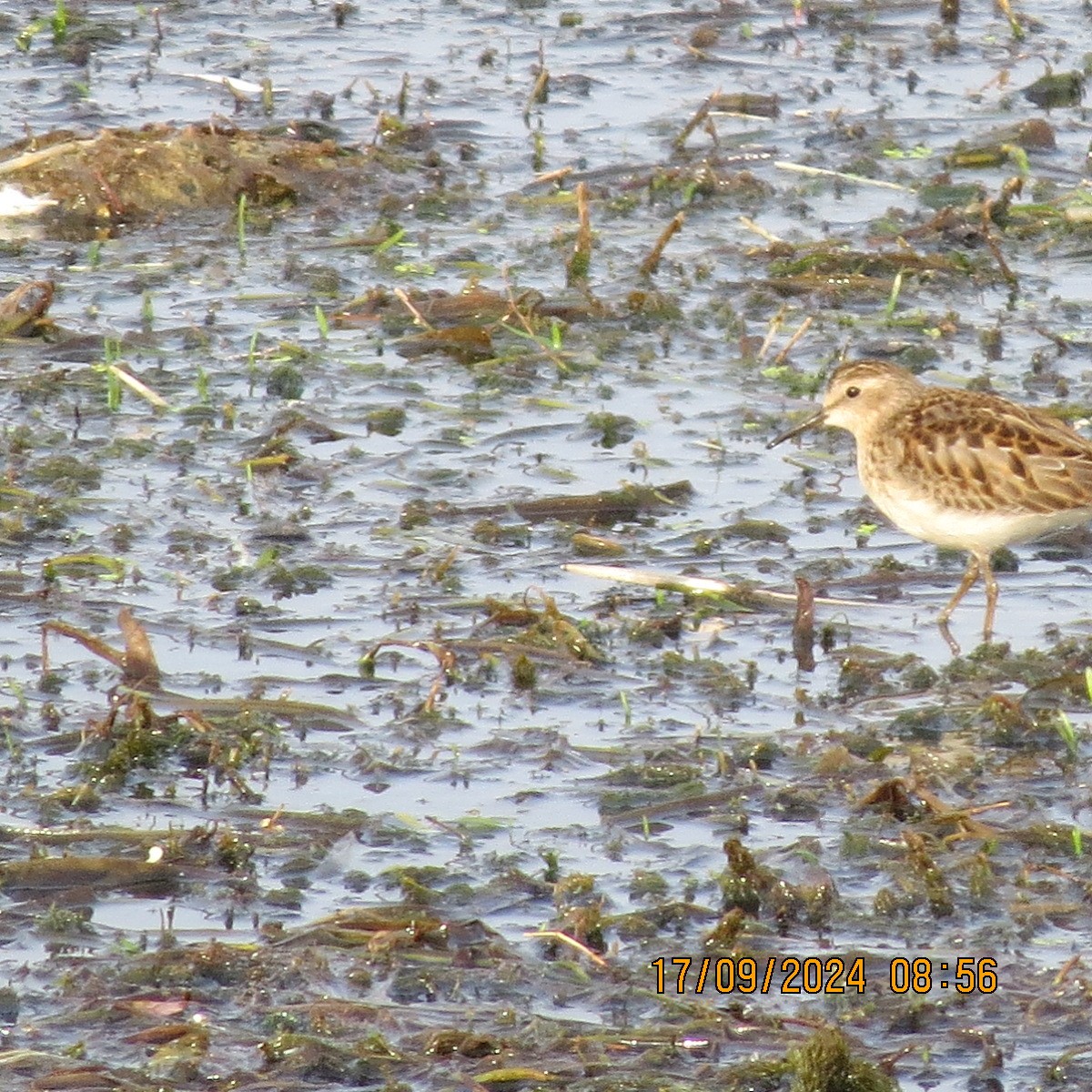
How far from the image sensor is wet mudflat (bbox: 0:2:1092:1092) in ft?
19.7

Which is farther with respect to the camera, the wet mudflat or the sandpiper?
the sandpiper

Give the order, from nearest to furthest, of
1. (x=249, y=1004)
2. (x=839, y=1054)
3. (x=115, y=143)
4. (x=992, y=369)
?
1. (x=839, y=1054)
2. (x=249, y=1004)
3. (x=992, y=369)
4. (x=115, y=143)

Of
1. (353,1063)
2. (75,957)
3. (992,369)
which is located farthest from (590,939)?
(992,369)

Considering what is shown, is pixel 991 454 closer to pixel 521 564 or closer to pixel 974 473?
pixel 974 473

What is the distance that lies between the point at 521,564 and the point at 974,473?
1.64 meters

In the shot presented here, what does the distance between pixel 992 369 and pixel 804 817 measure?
4.21 m

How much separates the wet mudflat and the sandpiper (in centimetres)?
28

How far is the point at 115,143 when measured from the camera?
12242 millimetres

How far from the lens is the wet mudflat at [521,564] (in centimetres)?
602

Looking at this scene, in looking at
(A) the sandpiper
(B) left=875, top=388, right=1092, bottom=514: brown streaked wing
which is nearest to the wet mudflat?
(A) the sandpiper

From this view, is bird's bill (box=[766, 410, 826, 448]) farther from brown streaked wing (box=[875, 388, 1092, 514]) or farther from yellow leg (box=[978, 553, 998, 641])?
yellow leg (box=[978, 553, 998, 641])

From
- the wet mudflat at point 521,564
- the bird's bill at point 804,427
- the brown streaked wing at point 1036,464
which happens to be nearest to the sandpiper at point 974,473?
the brown streaked wing at point 1036,464

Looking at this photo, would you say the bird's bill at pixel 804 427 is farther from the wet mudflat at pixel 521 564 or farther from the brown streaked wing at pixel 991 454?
the brown streaked wing at pixel 991 454

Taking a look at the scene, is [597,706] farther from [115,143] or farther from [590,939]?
[115,143]
